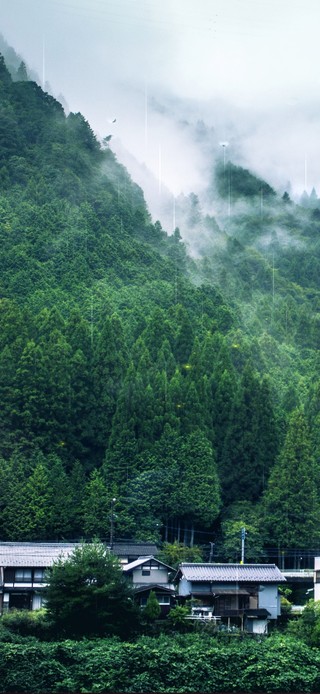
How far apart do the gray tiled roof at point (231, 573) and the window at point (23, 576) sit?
504 cm

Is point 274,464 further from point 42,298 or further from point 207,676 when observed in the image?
point 42,298

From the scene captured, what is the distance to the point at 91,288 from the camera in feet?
218

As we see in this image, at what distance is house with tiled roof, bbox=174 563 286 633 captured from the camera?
110 ft

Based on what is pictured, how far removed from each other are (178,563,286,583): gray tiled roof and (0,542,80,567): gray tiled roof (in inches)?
162

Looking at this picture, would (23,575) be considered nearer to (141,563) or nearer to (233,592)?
(141,563)

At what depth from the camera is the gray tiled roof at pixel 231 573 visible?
3469cm

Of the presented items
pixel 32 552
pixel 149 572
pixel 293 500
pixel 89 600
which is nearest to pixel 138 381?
pixel 293 500

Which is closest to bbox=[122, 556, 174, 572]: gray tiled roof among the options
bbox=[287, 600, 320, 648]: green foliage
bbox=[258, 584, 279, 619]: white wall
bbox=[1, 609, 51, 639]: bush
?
bbox=[258, 584, 279, 619]: white wall

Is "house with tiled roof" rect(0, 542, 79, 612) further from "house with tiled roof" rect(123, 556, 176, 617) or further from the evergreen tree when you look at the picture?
the evergreen tree

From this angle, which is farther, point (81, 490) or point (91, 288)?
point (91, 288)

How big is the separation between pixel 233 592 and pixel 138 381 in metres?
14.3

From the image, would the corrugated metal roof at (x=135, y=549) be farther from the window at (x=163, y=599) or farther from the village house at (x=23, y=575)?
the window at (x=163, y=599)

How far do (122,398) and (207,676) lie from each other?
737 inches

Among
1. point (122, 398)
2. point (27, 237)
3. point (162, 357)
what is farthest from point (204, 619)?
point (27, 237)
